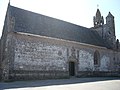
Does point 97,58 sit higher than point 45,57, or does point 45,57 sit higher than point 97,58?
point 97,58

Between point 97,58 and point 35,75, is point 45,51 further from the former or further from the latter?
point 97,58

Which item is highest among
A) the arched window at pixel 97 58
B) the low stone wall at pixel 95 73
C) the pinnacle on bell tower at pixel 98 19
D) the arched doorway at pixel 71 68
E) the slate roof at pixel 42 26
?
the pinnacle on bell tower at pixel 98 19

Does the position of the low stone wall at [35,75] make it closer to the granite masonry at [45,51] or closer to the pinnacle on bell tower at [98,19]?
the granite masonry at [45,51]

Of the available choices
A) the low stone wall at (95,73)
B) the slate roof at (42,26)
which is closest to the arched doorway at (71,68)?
the low stone wall at (95,73)

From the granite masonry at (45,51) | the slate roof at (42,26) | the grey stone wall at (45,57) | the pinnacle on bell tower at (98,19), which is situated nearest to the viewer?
the grey stone wall at (45,57)

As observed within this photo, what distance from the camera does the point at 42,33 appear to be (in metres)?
21.2

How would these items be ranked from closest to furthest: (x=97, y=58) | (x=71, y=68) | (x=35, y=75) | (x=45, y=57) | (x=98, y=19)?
(x=35, y=75) < (x=45, y=57) < (x=71, y=68) < (x=97, y=58) < (x=98, y=19)

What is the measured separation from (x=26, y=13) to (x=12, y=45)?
7086 millimetres

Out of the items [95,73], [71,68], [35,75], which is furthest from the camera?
[95,73]

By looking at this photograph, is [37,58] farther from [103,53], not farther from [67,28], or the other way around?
[103,53]

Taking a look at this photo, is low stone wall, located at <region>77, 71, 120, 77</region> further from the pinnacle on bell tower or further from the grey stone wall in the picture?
the pinnacle on bell tower

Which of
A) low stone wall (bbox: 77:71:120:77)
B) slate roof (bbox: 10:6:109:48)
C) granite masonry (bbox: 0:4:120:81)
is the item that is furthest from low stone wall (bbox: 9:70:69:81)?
slate roof (bbox: 10:6:109:48)

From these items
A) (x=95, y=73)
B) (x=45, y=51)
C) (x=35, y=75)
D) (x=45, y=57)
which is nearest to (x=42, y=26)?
(x=45, y=51)

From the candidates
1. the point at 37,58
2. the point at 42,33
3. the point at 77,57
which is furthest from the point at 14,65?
the point at 77,57
